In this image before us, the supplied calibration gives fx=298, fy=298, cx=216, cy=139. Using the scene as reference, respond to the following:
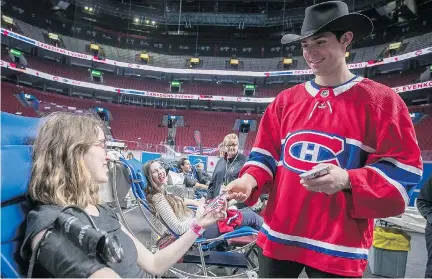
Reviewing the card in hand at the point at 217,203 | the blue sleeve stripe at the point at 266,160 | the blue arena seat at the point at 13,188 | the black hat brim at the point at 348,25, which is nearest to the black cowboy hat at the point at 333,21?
the black hat brim at the point at 348,25

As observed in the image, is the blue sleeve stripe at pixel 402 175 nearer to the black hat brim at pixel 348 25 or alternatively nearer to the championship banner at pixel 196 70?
the black hat brim at pixel 348 25

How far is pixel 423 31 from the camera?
17094mm

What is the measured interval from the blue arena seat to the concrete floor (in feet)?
8.64

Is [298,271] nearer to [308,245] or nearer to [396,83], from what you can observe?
[308,245]

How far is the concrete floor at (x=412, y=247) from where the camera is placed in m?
3.33

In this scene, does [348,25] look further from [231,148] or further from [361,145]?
[231,148]

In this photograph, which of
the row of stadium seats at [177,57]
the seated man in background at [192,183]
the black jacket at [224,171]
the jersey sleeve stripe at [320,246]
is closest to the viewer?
the jersey sleeve stripe at [320,246]

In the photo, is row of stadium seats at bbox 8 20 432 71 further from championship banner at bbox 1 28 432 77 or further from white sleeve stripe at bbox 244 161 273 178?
white sleeve stripe at bbox 244 161 273 178

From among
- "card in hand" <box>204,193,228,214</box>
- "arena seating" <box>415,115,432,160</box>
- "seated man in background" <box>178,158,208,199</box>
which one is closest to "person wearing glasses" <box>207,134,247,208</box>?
"seated man in background" <box>178,158,208,199</box>

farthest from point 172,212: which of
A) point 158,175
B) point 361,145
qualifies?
point 361,145

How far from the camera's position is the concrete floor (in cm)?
333

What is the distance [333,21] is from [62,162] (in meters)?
1.09

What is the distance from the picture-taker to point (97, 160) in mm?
1177

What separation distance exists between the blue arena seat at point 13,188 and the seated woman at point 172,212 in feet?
5.17
